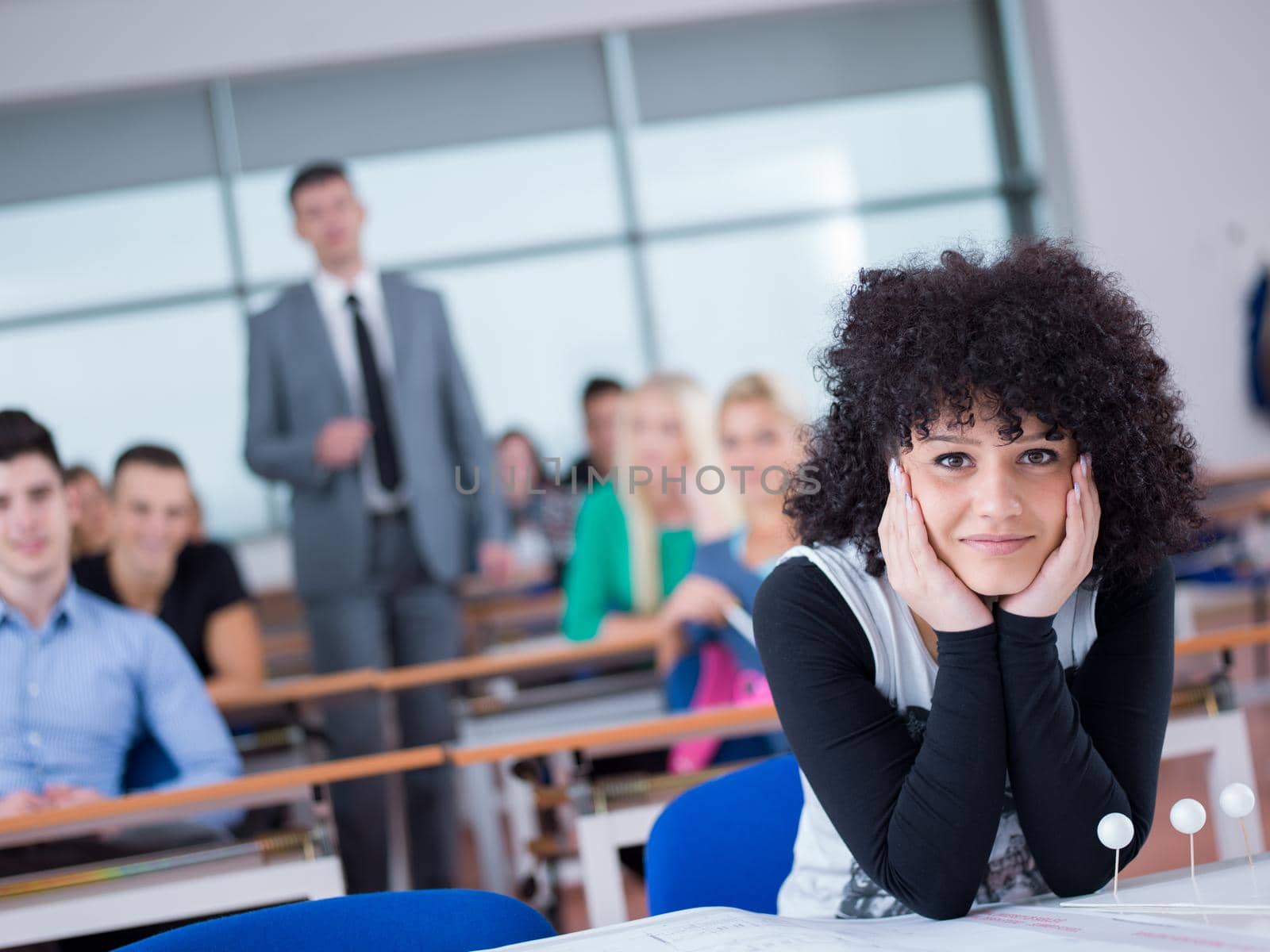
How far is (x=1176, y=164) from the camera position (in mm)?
5797

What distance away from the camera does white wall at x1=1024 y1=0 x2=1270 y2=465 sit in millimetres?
5766

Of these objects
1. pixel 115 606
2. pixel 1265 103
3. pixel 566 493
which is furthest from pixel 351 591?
pixel 1265 103

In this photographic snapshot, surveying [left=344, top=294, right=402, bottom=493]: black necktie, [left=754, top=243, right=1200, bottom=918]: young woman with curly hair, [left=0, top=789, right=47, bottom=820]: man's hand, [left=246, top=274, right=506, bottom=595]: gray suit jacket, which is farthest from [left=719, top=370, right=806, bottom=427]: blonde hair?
[left=754, top=243, right=1200, bottom=918]: young woman with curly hair

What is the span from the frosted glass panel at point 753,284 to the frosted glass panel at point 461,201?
15.8 inches

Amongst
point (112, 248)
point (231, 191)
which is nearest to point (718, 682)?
point (231, 191)

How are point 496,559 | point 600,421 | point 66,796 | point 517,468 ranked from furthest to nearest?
point 517,468 → point 600,421 → point 496,559 → point 66,796

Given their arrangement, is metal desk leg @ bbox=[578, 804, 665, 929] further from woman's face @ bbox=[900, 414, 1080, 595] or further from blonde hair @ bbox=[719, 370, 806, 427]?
blonde hair @ bbox=[719, 370, 806, 427]

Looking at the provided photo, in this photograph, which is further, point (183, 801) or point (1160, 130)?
point (1160, 130)

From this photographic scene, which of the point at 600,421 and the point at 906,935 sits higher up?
the point at 600,421

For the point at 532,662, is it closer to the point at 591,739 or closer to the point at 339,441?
the point at 591,739

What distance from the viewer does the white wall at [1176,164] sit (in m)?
5.77

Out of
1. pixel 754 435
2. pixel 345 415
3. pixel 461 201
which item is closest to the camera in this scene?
pixel 754 435

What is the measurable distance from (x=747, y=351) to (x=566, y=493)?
1.28m

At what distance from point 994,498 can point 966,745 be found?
0.22 m
